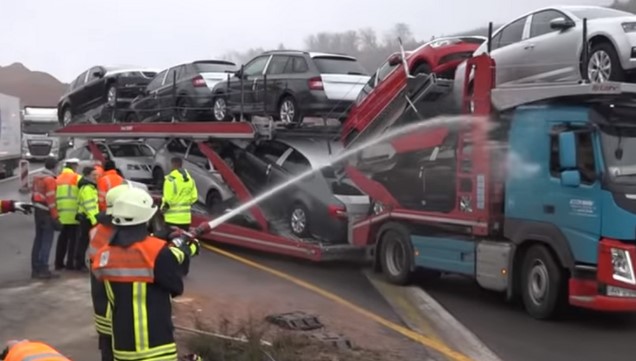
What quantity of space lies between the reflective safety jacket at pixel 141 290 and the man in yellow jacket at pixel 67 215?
8.11 metres

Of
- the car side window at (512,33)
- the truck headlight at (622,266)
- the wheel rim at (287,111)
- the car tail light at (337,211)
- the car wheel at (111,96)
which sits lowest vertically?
Result: the truck headlight at (622,266)

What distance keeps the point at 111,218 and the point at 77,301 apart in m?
5.75

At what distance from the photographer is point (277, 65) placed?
15.5m

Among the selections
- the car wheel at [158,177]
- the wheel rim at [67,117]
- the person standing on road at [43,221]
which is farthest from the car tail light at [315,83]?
the wheel rim at [67,117]

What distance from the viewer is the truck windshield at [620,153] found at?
358 inches

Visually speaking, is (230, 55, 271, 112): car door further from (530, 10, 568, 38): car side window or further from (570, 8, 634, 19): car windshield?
(570, 8, 634, 19): car windshield

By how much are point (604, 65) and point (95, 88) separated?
48.6 feet

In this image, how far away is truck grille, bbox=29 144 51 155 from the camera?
41.0 m

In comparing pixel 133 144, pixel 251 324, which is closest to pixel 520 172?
pixel 251 324

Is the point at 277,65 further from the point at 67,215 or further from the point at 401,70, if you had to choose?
the point at 67,215

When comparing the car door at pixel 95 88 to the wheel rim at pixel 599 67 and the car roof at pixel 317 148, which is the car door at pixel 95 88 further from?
the wheel rim at pixel 599 67

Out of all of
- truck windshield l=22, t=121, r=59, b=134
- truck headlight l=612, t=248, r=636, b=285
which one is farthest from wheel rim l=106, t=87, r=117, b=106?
truck windshield l=22, t=121, r=59, b=134

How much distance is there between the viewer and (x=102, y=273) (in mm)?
4594

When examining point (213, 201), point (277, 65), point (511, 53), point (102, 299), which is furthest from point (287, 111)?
point (102, 299)
